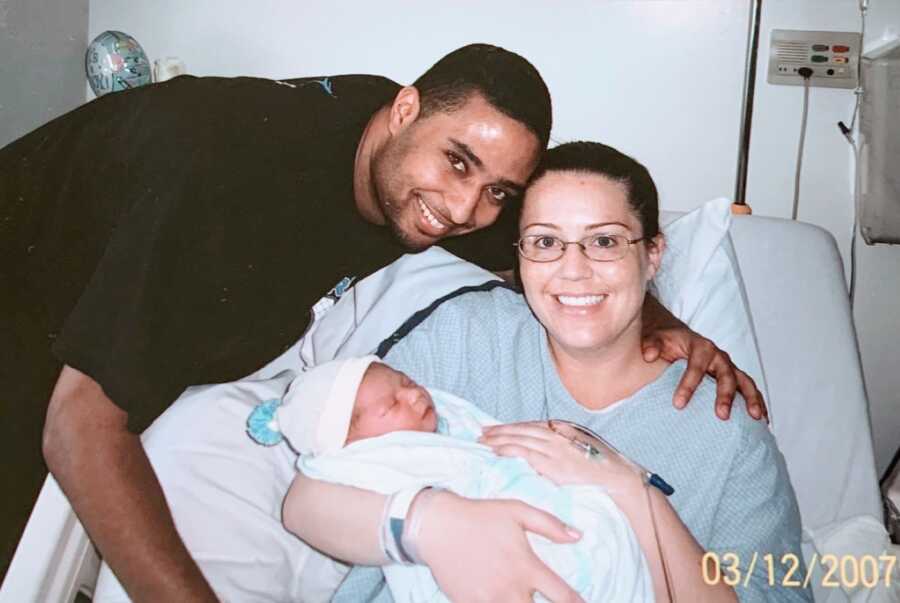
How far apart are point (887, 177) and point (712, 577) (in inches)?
55.8

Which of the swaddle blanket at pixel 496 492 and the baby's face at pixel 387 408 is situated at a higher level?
the baby's face at pixel 387 408

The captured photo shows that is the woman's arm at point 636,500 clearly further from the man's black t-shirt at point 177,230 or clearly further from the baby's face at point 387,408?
the man's black t-shirt at point 177,230

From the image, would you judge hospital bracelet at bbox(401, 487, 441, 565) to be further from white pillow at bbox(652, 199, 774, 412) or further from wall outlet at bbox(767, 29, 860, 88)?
wall outlet at bbox(767, 29, 860, 88)

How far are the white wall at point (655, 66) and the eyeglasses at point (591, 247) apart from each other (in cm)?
91

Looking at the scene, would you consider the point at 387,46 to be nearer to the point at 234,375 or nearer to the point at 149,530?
the point at 234,375

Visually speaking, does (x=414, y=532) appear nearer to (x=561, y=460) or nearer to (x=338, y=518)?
(x=338, y=518)

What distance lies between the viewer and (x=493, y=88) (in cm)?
131

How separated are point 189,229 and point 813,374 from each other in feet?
4.47

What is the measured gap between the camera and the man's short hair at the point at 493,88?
4.28ft

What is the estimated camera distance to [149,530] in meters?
1.04

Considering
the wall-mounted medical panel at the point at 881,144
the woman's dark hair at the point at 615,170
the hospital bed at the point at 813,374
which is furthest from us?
the wall-mounted medical panel at the point at 881,144

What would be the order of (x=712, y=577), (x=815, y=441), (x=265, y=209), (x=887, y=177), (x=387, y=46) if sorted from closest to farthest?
(x=712, y=577)
(x=265, y=209)
(x=815, y=441)
(x=887, y=177)
(x=387, y=46)

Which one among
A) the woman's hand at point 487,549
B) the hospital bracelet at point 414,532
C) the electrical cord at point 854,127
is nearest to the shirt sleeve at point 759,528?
the woman's hand at point 487,549

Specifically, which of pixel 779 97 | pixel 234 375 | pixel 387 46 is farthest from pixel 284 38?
pixel 779 97
